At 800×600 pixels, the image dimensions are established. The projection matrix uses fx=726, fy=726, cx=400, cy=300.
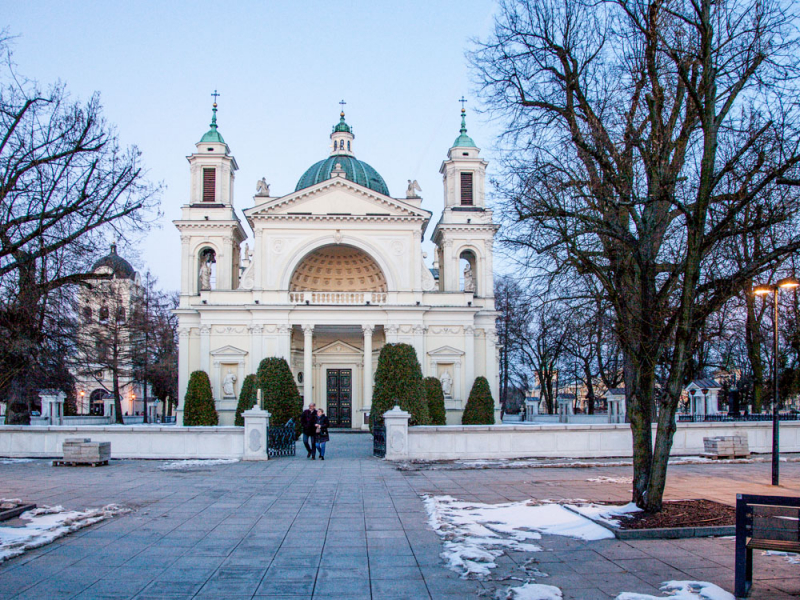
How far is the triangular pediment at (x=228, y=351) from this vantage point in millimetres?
43000

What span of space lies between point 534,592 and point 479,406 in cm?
3444

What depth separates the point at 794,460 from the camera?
21531 millimetres

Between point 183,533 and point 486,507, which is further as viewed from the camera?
point 486,507

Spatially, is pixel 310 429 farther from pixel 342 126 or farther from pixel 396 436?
pixel 342 126

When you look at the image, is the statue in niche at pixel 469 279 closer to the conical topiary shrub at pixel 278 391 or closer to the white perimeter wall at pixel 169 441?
the conical topiary shrub at pixel 278 391

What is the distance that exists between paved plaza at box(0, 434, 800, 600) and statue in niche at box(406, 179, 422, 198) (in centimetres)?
3141

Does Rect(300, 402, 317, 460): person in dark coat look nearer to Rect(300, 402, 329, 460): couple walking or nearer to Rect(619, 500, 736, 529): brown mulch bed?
Rect(300, 402, 329, 460): couple walking

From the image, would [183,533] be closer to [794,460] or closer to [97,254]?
[97,254]

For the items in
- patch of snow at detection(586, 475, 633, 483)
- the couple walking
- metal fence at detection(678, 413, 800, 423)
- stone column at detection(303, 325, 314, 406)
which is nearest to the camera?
patch of snow at detection(586, 475, 633, 483)

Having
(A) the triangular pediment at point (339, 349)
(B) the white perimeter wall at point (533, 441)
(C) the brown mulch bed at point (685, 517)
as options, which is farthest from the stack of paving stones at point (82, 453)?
(A) the triangular pediment at point (339, 349)

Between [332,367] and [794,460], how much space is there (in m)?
30.9

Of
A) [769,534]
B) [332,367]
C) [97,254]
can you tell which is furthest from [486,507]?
[332,367]

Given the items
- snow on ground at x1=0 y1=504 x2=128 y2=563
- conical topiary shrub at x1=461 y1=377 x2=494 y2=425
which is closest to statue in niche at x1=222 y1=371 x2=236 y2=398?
conical topiary shrub at x1=461 y1=377 x2=494 y2=425

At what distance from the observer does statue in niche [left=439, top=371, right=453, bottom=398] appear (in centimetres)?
4381
